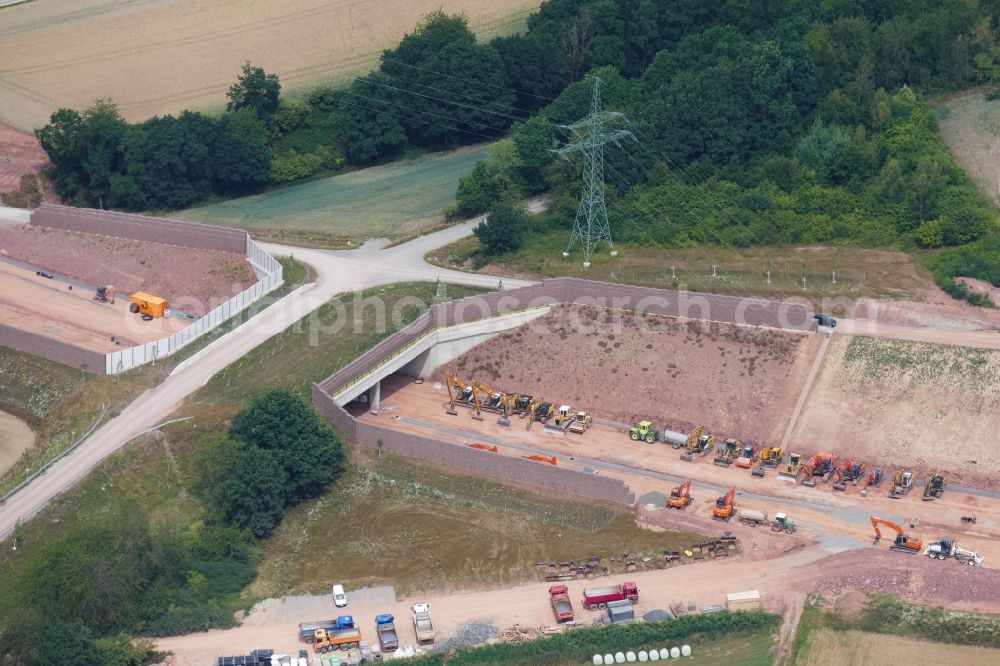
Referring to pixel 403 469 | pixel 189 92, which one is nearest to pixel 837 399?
pixel 403 469

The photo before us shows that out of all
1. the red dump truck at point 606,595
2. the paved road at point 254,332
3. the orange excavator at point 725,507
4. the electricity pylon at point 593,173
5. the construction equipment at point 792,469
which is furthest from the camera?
the electricity pylon at point 593,173

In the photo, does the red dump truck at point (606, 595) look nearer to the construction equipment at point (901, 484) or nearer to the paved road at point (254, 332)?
the construction equipment at point (901, 484)

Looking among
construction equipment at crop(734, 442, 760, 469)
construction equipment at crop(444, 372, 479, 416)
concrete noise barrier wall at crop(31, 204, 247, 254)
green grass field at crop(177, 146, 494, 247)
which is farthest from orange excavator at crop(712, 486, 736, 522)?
concrete noise barrier wall at crop(31, 204, 247, 254)

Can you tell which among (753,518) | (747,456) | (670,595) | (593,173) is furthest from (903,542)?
(593,173)

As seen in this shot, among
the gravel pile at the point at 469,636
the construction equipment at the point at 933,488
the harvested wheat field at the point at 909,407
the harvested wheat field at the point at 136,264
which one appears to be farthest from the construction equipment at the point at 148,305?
the construction equipment at the point at 933,488

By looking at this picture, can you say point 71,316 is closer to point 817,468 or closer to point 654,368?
point 654,368

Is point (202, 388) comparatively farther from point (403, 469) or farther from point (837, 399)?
point (837, 399)
